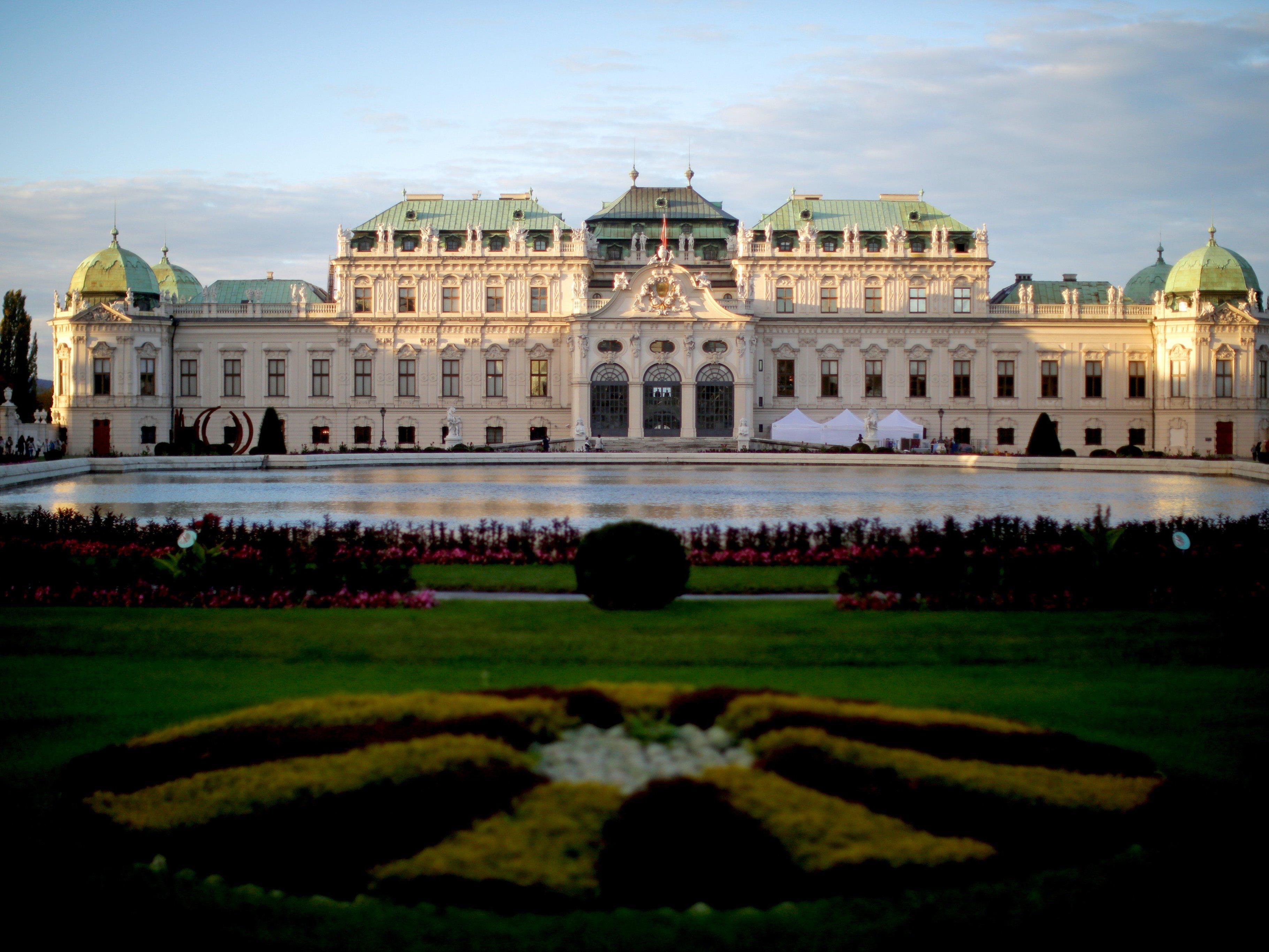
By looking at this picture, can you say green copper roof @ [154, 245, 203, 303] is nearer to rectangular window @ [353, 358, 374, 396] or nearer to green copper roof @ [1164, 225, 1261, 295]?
rectangular window @ [353, 358, 374, 396]

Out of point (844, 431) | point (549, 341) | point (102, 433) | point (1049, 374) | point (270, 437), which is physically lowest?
point (270, 437)

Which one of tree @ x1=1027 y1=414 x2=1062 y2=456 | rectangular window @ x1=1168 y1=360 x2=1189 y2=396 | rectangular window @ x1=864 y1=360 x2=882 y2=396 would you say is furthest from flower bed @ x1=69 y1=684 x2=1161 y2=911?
rectangular window @ x1=1168 y1=360 x2=1189 y2=396

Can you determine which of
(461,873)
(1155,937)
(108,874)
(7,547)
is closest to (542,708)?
(461,873)

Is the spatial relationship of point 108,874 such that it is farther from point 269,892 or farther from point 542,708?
point 542,708

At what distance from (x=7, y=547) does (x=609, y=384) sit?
57609 millimetres

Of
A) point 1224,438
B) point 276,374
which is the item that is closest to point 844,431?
point 1224,438

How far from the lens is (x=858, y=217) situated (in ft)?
253

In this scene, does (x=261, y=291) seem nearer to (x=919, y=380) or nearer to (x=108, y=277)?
(x=108, y=277)

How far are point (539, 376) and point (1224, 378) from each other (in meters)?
38.8

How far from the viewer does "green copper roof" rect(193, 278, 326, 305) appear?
7919 cm

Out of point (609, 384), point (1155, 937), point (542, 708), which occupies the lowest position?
point (1155, 937)

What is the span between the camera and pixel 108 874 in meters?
6.54

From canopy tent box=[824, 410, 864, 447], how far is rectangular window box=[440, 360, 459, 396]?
2190cm

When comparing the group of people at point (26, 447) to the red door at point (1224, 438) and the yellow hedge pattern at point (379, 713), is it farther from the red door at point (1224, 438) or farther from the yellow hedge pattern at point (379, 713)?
the red door at point (1224, 438)
